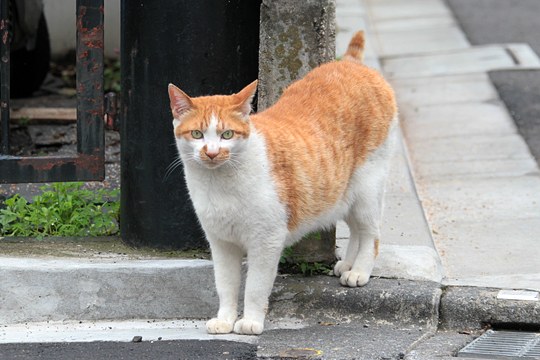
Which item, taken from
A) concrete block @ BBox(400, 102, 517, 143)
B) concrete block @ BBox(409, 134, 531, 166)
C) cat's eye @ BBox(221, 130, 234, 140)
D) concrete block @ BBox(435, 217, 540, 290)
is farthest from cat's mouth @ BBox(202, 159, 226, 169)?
concrete block @ BBox(400, 102, 517, 143)

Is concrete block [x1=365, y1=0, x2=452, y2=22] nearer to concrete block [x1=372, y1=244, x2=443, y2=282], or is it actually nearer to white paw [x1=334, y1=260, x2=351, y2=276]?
concrete block [x1=372, y1=244, x2=443, y2=282]

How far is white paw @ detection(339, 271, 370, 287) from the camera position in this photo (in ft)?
17.8

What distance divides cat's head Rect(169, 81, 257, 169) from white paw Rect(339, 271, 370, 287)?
105 cm

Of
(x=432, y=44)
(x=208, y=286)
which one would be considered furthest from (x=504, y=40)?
(x=208, y=286)

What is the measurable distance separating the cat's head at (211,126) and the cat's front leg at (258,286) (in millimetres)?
489

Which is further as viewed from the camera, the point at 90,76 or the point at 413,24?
the point at 413,24

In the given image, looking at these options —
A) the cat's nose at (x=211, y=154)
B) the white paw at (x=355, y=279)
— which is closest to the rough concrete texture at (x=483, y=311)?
the white paw at (x=355, y=279)

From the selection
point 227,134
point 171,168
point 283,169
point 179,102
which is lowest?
point 171,168

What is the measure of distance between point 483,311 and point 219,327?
126cm

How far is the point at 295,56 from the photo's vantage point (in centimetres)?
554

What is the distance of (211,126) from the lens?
183 inches

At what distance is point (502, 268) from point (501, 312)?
63cm

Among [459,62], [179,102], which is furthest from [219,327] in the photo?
[459,62]

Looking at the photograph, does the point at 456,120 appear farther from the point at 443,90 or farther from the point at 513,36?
the point at 513,36
